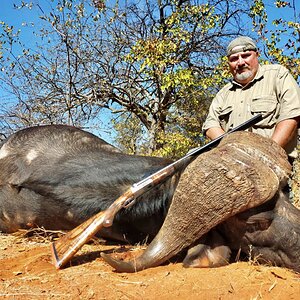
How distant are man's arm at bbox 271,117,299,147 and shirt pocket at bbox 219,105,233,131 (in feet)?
2.24

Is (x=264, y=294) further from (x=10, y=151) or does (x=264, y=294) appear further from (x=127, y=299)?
(x=10, y=151)

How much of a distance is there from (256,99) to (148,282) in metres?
2.49

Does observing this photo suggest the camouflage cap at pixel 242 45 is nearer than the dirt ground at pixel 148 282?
No

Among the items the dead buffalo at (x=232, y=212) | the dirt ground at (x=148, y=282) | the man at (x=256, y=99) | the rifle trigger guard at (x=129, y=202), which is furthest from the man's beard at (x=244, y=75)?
the dirt ground at (x=148, y=282)

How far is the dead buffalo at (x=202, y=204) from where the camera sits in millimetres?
2639

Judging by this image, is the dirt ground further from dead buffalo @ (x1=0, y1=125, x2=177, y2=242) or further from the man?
the man

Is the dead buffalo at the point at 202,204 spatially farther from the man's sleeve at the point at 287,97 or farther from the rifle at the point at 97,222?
the man's sleeve at the point at 287,97

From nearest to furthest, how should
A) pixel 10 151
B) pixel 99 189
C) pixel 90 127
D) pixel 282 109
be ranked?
1. pixel 99 189
2. pixel 282 109
3. pixel 10 151
4. pixel 90 127

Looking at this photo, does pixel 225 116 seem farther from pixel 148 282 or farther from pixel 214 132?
pixel 148 282

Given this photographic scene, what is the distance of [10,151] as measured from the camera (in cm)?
470

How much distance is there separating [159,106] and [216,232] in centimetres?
974

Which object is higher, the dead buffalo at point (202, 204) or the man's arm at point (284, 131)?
the man's arm at point (284, 131)

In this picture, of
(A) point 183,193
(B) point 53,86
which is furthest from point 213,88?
(A) point 183,193

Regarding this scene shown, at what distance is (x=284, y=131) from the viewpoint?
3967 mm
